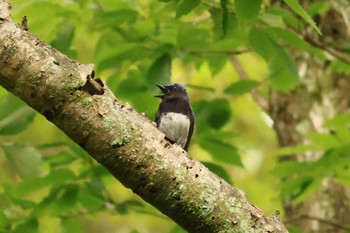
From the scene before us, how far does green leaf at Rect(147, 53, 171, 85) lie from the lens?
3.48 metres

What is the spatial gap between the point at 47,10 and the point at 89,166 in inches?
31.9

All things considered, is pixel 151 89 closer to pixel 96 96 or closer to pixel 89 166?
pixel 89 166

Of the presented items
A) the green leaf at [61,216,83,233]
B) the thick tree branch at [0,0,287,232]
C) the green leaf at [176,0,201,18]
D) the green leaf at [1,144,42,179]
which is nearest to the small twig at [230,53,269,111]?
the green leaf at [61,216,83,233]

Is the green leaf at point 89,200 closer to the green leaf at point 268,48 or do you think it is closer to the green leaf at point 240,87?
the green leaf at point 240,87

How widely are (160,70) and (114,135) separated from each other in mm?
1501

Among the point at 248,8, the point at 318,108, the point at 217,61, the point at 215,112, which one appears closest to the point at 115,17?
the point at 217,61

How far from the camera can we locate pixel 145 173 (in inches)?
81.6

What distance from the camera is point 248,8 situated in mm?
2395

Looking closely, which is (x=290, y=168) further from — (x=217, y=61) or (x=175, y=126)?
(x=175, y=126)

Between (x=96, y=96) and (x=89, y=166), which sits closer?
(x=96, y=96)

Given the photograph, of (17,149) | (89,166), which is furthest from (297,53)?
(17,149)

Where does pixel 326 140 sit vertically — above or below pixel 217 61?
below

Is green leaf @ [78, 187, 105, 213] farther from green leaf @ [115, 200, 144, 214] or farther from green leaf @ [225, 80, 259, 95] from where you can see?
green leaf @ [225, 80, 259, 95]

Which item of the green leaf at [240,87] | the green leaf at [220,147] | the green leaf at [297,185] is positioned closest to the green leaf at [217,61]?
the green leaf at [240,87]
